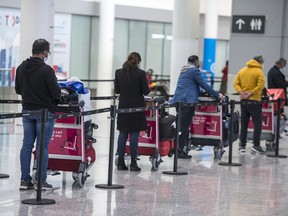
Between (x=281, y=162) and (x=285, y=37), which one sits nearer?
(x=281, y=162)

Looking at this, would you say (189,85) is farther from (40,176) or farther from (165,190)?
(40,176)

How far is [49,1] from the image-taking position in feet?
61.8

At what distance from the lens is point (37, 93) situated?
9891 millimetres

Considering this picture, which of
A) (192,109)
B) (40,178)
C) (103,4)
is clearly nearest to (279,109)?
(192,109)

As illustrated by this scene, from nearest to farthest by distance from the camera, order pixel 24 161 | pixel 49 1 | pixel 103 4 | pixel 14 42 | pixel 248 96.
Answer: pixel 24 161 → pixel 248 96 → pixel 49 1 → pixel 14 42 → pixel 103 4

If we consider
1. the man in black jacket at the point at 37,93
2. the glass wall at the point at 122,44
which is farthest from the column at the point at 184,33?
the man in black jacket at the point at 37,93

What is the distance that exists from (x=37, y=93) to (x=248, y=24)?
572 inches

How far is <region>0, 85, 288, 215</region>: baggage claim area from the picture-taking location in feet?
31.4

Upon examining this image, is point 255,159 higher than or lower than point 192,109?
lower

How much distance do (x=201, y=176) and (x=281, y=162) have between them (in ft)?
9.04

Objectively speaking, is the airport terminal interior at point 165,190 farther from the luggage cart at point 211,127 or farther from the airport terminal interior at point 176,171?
the luggage cart at point 211,127

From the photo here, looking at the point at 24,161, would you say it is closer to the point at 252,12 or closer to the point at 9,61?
the point at 252,12

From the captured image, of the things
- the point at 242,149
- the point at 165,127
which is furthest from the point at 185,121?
the point at 242,149

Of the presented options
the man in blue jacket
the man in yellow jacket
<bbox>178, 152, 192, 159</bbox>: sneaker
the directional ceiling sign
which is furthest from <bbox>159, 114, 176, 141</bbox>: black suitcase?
the directional ceiling sign
